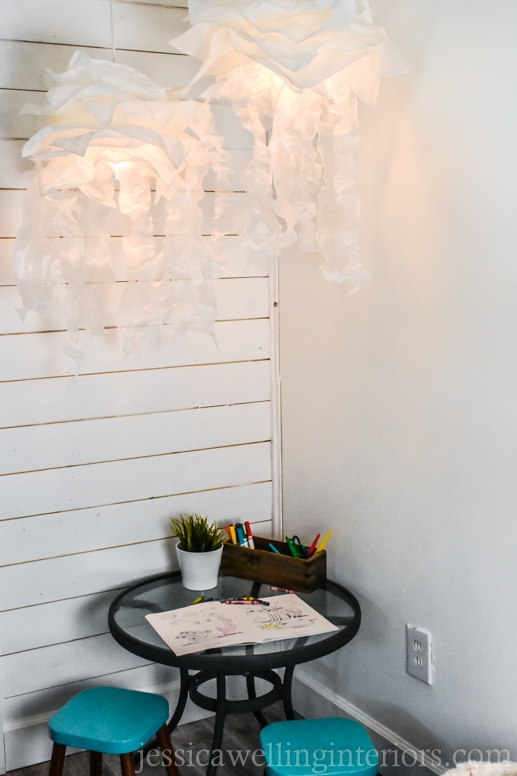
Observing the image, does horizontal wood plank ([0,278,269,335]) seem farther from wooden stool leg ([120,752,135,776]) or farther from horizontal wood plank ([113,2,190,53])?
wooden stool leg ([120,752,135,776])

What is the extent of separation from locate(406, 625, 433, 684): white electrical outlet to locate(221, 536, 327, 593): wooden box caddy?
0.92 ft

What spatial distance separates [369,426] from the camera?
1.83 metres

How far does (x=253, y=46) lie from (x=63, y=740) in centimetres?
148

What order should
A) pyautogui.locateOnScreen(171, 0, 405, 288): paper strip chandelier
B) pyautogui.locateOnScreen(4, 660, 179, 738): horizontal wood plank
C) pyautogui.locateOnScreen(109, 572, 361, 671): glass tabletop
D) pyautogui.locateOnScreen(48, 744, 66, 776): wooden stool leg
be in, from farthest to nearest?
pyautogui.locateOnScreen(4, 660, 179, 738): horizontal wood plank
pyautogui.locateOnScreen(48, 744, 66, 776): wooden stool leg
pyautogui.locateOnScreen(109, 572, 361, 671): glass tabletop
pyautogui.locateOnScreen(171, 0, 405, 288): paper strip chandelier

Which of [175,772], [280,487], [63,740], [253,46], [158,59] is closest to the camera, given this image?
[253,46]

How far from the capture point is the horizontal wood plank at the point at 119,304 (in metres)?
1.84

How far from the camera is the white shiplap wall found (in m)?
1.84

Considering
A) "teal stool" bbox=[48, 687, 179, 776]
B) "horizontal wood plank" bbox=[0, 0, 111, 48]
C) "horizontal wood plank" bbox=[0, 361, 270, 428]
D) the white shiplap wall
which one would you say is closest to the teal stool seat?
"teal stool" bbox=[48, 687, 179, 776]

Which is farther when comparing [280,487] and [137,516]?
[280,487]

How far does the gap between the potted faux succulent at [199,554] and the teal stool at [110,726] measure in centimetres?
30

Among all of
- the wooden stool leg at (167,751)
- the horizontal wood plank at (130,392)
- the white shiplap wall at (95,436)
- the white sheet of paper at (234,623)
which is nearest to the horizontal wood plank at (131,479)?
the white shiplap wall at (95,436)

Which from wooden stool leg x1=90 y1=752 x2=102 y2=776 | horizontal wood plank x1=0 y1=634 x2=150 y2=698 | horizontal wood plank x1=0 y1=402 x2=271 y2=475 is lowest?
wooden stool leg x1=90 y1=752 x2=102 y2=776

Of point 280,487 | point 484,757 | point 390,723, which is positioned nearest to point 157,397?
point 280,487

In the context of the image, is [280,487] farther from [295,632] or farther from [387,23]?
[387,23]
